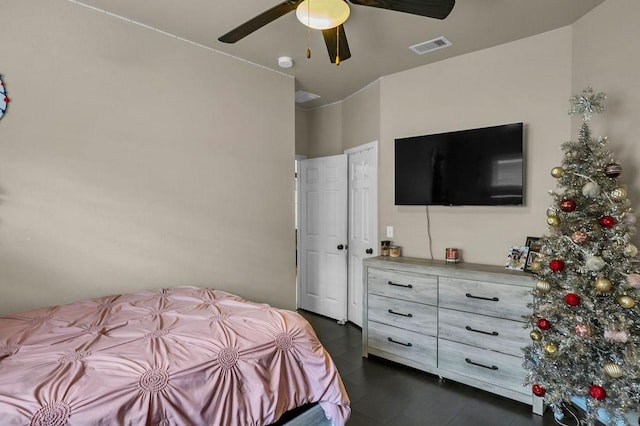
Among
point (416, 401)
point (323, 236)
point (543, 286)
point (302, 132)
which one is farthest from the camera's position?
point (302, 132)

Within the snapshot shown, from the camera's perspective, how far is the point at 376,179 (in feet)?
12.6

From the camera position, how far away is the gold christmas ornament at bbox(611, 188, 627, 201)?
1910 millimetres

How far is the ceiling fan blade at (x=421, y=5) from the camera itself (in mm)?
1701

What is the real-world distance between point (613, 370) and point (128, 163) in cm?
335

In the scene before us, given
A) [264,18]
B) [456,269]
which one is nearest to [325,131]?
[456,269]

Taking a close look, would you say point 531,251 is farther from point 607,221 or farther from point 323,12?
point 323,12

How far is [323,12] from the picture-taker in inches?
71.6

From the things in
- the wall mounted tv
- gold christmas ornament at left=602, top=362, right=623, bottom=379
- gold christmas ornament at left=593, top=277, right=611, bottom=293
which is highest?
the wall mounted tv

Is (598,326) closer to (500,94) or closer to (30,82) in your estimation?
(500,94)

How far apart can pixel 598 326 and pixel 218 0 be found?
3115 mm

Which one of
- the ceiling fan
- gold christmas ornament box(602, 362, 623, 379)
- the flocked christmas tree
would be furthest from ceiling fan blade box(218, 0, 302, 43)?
gold christmas ornament box(602, 362, 623, 379)

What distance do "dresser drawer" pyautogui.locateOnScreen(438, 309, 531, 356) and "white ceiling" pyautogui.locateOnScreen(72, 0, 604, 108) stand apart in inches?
89.1

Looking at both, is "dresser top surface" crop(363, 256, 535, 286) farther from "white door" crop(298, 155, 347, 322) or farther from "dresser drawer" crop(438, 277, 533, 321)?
"white door" crop(298, 155, 347, 322)

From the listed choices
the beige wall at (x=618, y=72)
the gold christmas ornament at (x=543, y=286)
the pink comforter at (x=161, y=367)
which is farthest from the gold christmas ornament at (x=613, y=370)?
the pink comforter at (x=161, y=367)
